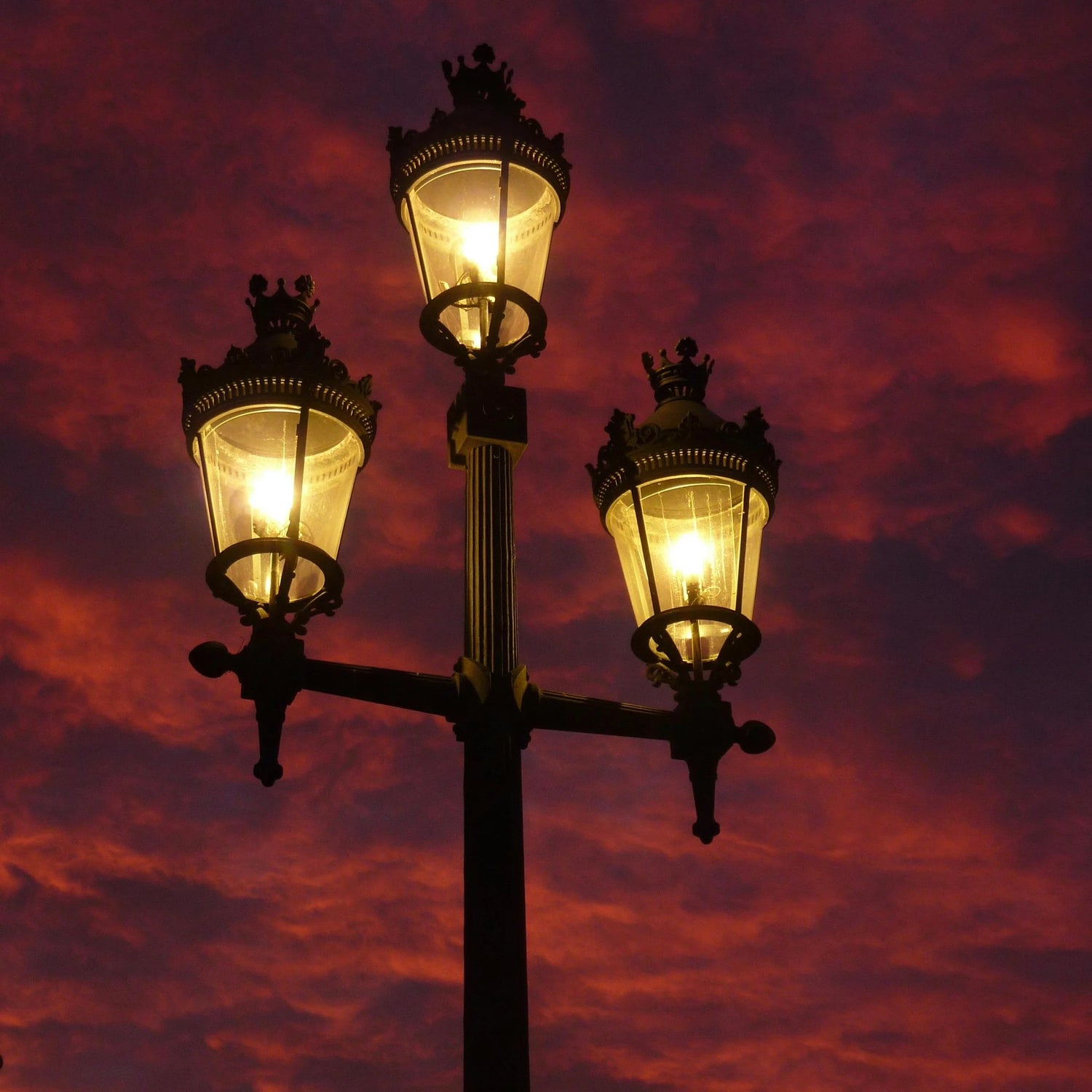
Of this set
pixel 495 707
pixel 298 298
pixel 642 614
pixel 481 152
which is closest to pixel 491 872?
pixel 495 707

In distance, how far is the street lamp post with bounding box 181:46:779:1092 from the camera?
586 cm

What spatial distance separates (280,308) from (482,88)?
1.53m

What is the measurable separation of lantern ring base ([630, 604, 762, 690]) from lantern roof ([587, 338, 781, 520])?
68 centimetres

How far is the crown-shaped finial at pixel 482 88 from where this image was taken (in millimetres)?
7332

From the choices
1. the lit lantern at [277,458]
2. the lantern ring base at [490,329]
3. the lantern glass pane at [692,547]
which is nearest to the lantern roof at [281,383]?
the lit lantern at [277,458]

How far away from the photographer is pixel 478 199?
734 cm

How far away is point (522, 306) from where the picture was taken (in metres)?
6.84

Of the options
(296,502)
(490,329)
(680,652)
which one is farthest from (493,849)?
(490,329)

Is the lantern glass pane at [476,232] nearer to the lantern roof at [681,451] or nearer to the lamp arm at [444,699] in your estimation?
the lantern roof at [681,451]

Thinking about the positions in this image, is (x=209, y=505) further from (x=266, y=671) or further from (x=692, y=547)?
(x=692, y=547)

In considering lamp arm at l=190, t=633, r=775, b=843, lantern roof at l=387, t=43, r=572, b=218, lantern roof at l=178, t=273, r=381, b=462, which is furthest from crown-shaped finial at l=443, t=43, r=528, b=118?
lamp arm at l=190, t=633, r=775, b=843

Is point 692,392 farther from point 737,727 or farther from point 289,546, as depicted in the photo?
point 289,546

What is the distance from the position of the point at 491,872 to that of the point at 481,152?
3411 millimetres

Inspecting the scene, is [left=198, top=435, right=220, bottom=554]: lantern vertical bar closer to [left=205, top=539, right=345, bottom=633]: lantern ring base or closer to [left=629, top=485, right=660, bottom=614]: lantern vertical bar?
[left=205, top=539, right=345, bottom=633]: lantern ring base
